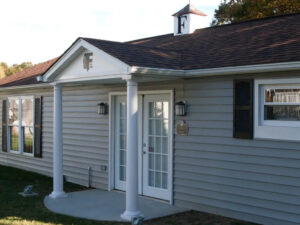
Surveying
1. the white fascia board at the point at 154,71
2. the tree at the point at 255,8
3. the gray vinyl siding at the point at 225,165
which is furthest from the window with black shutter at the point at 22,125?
the tree at the point at 255,8

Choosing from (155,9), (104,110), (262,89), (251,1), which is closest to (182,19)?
(104,110)

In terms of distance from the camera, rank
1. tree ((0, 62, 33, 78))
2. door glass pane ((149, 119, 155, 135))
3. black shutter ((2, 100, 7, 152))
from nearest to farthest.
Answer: door glass pane ((149, 119, 155, 135)) < black shutter ((2, 100, 7, 152)) < tree ((0, 62, 33, 78))

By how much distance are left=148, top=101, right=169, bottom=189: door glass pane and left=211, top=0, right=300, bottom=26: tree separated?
39.6 ft

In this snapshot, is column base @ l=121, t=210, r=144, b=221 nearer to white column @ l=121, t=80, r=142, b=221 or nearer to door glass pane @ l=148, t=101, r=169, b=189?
white column @ l=121, t=80, r=142, b=221

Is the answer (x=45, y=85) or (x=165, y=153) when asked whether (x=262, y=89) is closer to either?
(x=165, y=153)

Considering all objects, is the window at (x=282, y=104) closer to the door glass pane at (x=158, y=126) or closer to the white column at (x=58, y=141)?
the door glass pane at (x=158, y=126)

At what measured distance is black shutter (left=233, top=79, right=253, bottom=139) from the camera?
6.21 meters

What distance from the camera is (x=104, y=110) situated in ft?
29.0

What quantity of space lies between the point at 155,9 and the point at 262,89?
52.2 ft

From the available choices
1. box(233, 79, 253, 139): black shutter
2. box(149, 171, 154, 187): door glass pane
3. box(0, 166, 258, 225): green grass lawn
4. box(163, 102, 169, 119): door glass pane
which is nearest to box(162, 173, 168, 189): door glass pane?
box(149, 171, 154, 187): door glass pane

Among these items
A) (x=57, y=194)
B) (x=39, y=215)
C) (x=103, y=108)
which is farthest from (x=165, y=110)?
(x=39, y=215)

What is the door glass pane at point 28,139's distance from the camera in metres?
11.6

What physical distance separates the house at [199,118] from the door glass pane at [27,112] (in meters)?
2.58

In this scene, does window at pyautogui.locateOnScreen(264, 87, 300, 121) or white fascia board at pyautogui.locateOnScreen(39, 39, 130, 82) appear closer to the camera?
window at pyautogui.locateOnScreen(264, 87, 300, 121)
